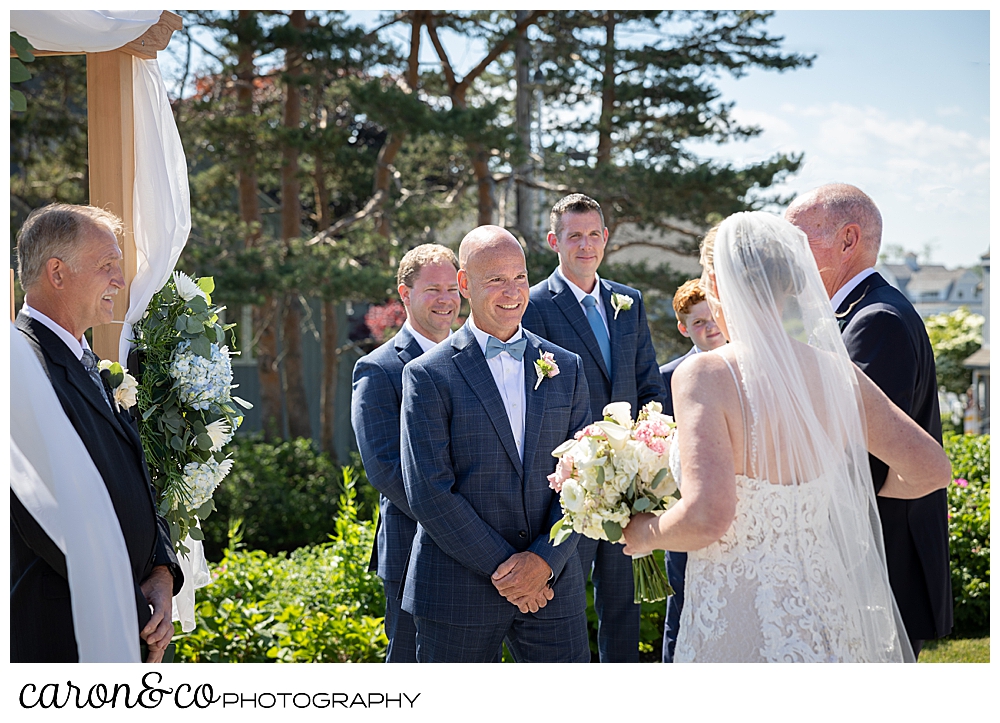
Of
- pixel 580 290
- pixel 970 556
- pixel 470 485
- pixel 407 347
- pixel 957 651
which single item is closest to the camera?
pixel 470 485

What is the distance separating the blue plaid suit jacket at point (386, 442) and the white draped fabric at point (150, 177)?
0.85 m

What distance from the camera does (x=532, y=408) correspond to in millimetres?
3588

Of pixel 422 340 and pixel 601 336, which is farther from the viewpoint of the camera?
pixel 601 336

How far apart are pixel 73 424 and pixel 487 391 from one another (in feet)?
4.81

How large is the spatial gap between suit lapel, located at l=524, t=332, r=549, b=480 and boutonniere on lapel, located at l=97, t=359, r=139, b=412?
4.92 ft

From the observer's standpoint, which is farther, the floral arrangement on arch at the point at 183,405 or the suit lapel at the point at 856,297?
the floral arrangement on arch at the point at 183,405

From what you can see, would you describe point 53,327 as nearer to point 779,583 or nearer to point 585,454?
point 585,454

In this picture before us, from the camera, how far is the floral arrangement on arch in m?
3.66

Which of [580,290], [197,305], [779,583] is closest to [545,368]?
[779,583]

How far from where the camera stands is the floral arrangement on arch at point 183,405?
3660 millimetres

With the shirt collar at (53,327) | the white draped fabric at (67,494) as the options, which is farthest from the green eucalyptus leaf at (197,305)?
the white draped fabric at (67,494)

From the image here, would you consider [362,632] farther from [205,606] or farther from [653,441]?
[653,441]

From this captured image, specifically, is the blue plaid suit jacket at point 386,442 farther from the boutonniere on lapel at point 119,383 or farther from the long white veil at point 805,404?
the long white veil at point 805,404
